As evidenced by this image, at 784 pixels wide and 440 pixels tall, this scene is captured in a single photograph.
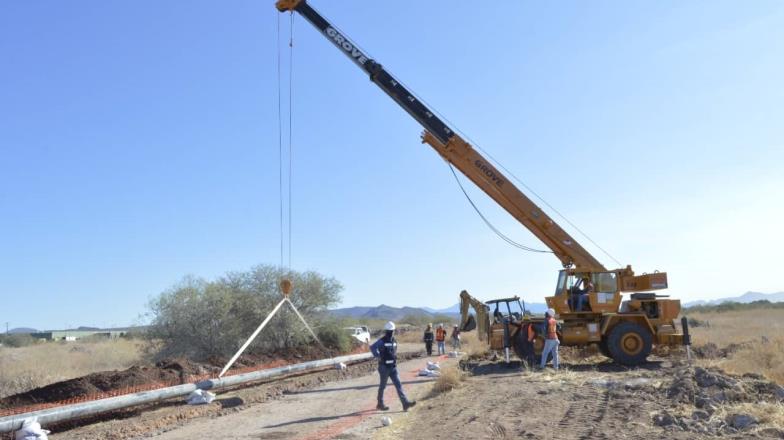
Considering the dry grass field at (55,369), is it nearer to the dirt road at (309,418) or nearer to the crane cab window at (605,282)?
the dirt road at (309,418)

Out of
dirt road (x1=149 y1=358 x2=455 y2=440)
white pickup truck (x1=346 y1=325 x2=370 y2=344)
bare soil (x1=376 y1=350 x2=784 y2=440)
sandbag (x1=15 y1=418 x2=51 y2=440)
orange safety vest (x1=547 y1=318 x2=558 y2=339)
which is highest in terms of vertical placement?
orange safety vest (x1=547 y1=318 x2=558 y2=339)

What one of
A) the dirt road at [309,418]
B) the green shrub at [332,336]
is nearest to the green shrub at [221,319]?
the green shrub at [332,336]

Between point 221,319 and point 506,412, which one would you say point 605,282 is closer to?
point 506,412

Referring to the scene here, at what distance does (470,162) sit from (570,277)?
15.6 ft

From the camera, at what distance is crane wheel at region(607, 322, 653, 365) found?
18.5 metres

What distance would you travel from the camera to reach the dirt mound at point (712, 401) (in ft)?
27.6

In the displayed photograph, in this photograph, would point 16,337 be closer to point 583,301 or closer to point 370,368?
point 370,368

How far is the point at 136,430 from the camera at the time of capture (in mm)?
10766

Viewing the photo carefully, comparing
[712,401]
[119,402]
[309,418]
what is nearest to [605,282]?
[712,401]

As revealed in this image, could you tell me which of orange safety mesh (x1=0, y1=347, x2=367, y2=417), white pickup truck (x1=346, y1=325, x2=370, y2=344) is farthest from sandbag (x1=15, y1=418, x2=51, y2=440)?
white pickup truck (x1=346, y1=325, x2=370, y2=344)

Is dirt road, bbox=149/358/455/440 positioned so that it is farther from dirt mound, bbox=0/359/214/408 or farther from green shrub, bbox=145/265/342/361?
green shrub, bbox=145/265/342/361

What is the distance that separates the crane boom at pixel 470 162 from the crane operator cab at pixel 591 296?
32 centimetres

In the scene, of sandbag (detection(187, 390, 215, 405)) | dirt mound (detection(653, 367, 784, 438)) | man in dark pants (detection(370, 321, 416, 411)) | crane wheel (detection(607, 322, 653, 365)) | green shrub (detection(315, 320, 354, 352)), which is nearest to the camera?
dirt mound (detection(653, 367, 784, 438))

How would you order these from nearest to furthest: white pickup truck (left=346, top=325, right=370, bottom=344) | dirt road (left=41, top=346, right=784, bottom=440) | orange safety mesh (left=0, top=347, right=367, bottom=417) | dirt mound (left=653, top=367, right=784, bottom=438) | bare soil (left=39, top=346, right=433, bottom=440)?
dirt mound (left=653, top=367, right=784, bottom=438) < dirt road (left=41, top=346, right=784, bottom=440) < bare soil (left=39, top=346, right=433, bottom=440) < orange safety mesh (left=0, top=347, right=367, bottom=417) < white pickup truck (left=346, top=325, right=370, bottom=344)
